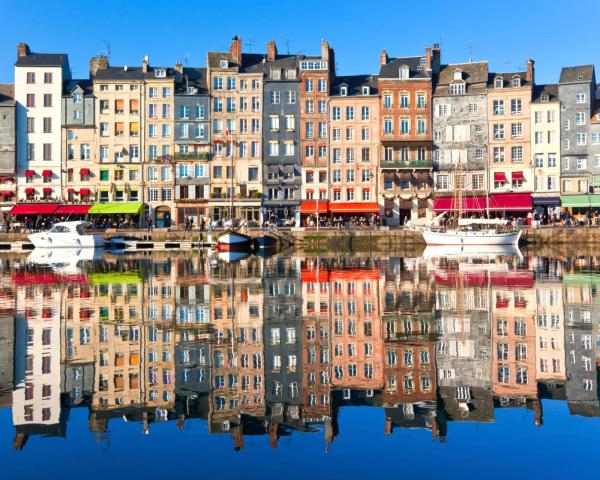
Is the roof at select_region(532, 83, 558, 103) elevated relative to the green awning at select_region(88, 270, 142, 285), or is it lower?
elevated

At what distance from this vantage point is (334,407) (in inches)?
483

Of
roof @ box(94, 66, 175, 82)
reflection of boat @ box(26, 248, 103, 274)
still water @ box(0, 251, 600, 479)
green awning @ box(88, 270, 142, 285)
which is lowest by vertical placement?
still water @ box(0, 251, 600, 479)

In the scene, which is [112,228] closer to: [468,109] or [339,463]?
[468,109]

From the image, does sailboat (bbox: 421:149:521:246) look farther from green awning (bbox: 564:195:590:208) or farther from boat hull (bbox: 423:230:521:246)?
green awning (bbox: 564:195:590:208)

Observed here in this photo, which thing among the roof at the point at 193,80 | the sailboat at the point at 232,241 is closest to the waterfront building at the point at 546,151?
the sailboat at the point at 232,241

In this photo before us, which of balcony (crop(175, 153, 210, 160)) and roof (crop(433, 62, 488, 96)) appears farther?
balcony (crop(175, 153, 210, 160))

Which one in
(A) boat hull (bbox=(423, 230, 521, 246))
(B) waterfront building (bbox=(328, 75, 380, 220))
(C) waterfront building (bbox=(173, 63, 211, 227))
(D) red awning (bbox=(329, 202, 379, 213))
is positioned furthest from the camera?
(C) waterfront building (bbox=(173, 63, 211, 227))

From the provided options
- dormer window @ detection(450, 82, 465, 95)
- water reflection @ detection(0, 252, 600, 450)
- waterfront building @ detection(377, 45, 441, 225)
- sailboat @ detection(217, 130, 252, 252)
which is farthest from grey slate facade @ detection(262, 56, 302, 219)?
water reflection @ detection(0, 252, 600, 450)

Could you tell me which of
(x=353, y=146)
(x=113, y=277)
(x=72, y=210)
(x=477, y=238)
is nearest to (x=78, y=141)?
(x=72, y=210)

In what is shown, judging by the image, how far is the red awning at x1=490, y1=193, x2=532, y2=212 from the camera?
68.2 metres

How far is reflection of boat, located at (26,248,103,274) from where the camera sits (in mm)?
41344

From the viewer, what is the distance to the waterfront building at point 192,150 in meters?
73.1

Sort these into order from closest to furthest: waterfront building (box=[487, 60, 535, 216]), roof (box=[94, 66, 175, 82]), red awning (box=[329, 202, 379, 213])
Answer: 1. waterfront building (box=[487, 60, 535, 216])
2. red awning (box=[329, 202, 379, 213])
3. roof (box=[94, 66, 175, 82])

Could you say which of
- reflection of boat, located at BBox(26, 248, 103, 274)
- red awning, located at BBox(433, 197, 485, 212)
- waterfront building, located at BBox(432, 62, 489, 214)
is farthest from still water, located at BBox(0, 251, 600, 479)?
waterfront building, located at BBox(432, 62, 489, 214)
